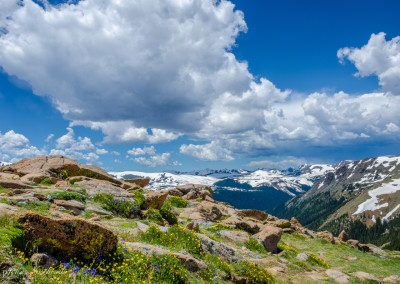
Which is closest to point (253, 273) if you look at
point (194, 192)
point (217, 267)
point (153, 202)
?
point (217, 267)

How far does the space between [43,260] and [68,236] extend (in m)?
1.04

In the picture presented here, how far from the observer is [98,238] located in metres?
9.02

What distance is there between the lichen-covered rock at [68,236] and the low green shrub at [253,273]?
7.16m

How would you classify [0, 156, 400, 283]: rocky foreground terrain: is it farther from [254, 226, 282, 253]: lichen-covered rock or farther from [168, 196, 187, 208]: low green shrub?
[168, 196, 187, 208]: low green shrub

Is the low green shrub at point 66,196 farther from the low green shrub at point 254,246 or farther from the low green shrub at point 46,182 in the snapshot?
the low green shrub at point 254,246

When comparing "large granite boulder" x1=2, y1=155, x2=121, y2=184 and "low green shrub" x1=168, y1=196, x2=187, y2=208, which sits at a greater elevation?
"large granite boulder" x1=2, y1=155, x2=121, y2=184

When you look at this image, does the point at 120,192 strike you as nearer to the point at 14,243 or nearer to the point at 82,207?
the point at 82,207

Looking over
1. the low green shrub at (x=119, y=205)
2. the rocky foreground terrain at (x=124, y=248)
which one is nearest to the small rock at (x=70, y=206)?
the rocky foreground terrain at (x=124, y=248)

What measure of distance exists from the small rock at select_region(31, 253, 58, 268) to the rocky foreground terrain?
0.03 m

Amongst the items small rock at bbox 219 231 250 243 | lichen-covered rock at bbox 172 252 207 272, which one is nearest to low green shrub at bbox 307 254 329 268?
small rock at bbox 219 231 250 243

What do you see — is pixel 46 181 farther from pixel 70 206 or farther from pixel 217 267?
pixel 217 267

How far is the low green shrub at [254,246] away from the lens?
19.9 m

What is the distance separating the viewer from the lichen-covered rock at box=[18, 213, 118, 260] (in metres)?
7.91

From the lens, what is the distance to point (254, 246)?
20.1 m
